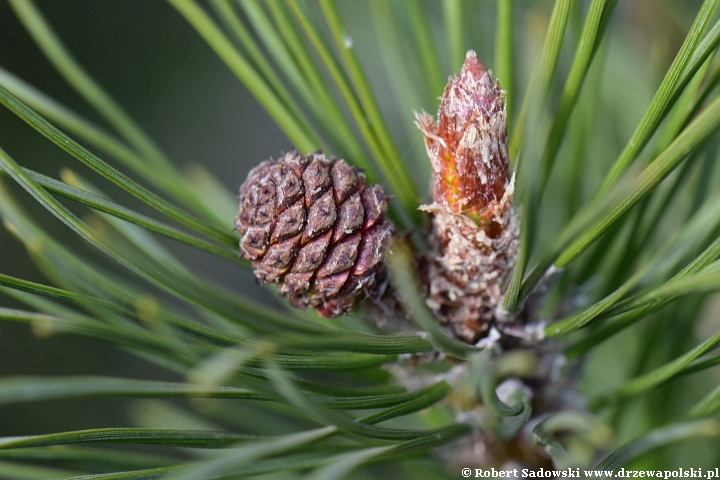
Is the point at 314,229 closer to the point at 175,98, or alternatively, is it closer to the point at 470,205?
the point at 470,205

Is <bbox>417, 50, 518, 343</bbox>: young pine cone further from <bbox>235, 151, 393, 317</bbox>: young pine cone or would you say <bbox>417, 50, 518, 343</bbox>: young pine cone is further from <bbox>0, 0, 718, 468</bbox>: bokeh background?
<bbox>0, 0, 718, 468</bbox>: bokeh background

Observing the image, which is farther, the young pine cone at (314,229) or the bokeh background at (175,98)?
the bokeh background at (175,98)

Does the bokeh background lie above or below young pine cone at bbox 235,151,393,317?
above

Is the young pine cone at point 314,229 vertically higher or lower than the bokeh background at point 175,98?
lower

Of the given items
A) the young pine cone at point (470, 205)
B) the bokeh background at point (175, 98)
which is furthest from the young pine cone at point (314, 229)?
the bokeh background at point (175, 98)

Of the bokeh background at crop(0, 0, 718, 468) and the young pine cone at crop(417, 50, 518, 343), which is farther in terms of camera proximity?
the bokeh background at crop(0, 0, 718, 468)

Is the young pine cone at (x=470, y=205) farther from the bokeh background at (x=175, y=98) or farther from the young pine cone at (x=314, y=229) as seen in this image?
the bokeh background at (x=175, y=98)

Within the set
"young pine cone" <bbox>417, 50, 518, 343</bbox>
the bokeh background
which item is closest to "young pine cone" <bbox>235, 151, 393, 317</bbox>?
"young pine cone" <bbox>417, 50, 518, 343</bbox>
